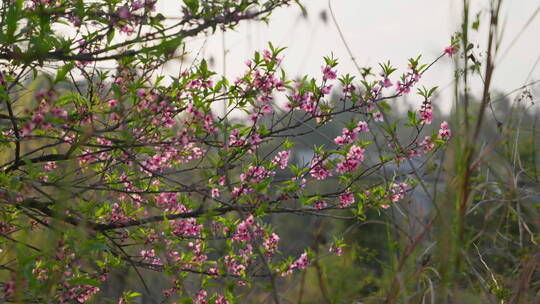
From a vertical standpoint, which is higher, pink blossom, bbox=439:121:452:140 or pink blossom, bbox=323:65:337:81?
pink blossom, bbox=323:65:337:81

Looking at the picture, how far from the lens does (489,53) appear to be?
5.73 feet

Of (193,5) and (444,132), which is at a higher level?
(193,5)

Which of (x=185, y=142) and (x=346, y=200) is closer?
(x=185, y=142)

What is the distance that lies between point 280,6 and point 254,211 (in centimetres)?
118

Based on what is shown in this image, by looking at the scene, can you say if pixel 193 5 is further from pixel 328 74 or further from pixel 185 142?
pixel 328 74

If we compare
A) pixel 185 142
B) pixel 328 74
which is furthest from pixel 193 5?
pixel 328 74

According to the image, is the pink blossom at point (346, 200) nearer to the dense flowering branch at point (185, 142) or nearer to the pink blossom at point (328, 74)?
the dense flowering branch at point (185, 142)

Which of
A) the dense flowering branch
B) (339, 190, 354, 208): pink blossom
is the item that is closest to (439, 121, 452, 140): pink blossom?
the dense flowering branch

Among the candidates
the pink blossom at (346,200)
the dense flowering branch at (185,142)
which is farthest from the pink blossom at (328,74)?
the pink blossom at (346,200)

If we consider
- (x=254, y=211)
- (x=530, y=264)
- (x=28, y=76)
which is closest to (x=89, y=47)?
(x=28, y=76)

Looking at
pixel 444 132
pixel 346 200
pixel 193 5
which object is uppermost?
pixel 193 5

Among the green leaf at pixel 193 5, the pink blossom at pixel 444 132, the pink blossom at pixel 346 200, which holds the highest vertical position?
the green leaf at pixel 193 5

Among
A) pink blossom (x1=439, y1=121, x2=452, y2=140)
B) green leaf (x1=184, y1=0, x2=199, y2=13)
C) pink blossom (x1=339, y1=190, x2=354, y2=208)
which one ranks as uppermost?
green leaf (x1=184, y1=0, x2=199, y2=13)

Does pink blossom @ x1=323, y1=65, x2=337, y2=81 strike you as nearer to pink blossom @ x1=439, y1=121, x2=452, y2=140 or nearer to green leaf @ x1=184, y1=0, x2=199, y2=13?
pink blossom @ x1=439, y1=121, x2=452, y2=140
